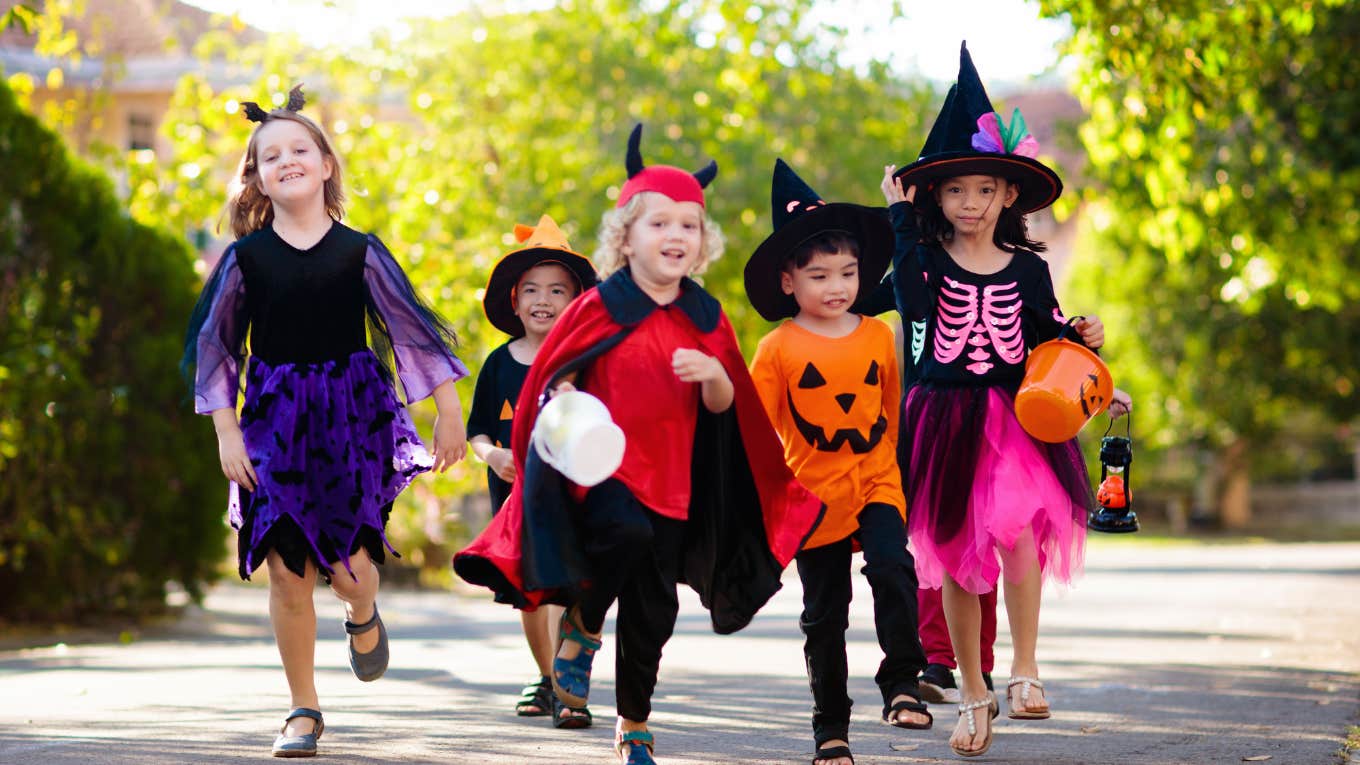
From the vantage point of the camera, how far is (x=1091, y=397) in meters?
6.28

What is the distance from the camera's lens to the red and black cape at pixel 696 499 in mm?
5289

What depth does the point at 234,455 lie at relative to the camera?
19.8 feet

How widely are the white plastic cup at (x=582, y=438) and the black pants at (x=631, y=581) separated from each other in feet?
0.64

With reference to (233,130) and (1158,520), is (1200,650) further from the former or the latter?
(1158,520)

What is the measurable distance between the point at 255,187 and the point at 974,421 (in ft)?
8.71

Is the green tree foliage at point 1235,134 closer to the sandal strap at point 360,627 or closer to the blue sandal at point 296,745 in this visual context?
the sandal strap at point 360,627

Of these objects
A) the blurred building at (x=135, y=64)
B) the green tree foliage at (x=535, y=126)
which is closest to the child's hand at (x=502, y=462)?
the green tree foliage at (x=535, y=126)

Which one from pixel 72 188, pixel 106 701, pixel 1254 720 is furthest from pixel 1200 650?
pixel 72 188

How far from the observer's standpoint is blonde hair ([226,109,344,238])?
638 centimetres

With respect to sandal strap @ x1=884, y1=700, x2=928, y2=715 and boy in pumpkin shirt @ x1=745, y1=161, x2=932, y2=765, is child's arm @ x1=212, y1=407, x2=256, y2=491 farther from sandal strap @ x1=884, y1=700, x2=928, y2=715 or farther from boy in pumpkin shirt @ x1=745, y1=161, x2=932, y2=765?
sandal strap @ x1=884, y1=700, x2=928, y2=715

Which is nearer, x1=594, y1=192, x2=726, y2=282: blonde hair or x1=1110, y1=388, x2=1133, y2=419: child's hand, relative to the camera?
x1=594, y1=192, x2=726, y2=282: blonde hair

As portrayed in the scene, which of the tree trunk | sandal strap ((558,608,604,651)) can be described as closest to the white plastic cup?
sandal strap ((558,608,604,651))

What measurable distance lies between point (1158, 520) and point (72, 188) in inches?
1806

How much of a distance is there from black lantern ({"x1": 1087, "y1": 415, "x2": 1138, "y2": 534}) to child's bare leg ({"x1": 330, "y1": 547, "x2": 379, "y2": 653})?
101 inches
